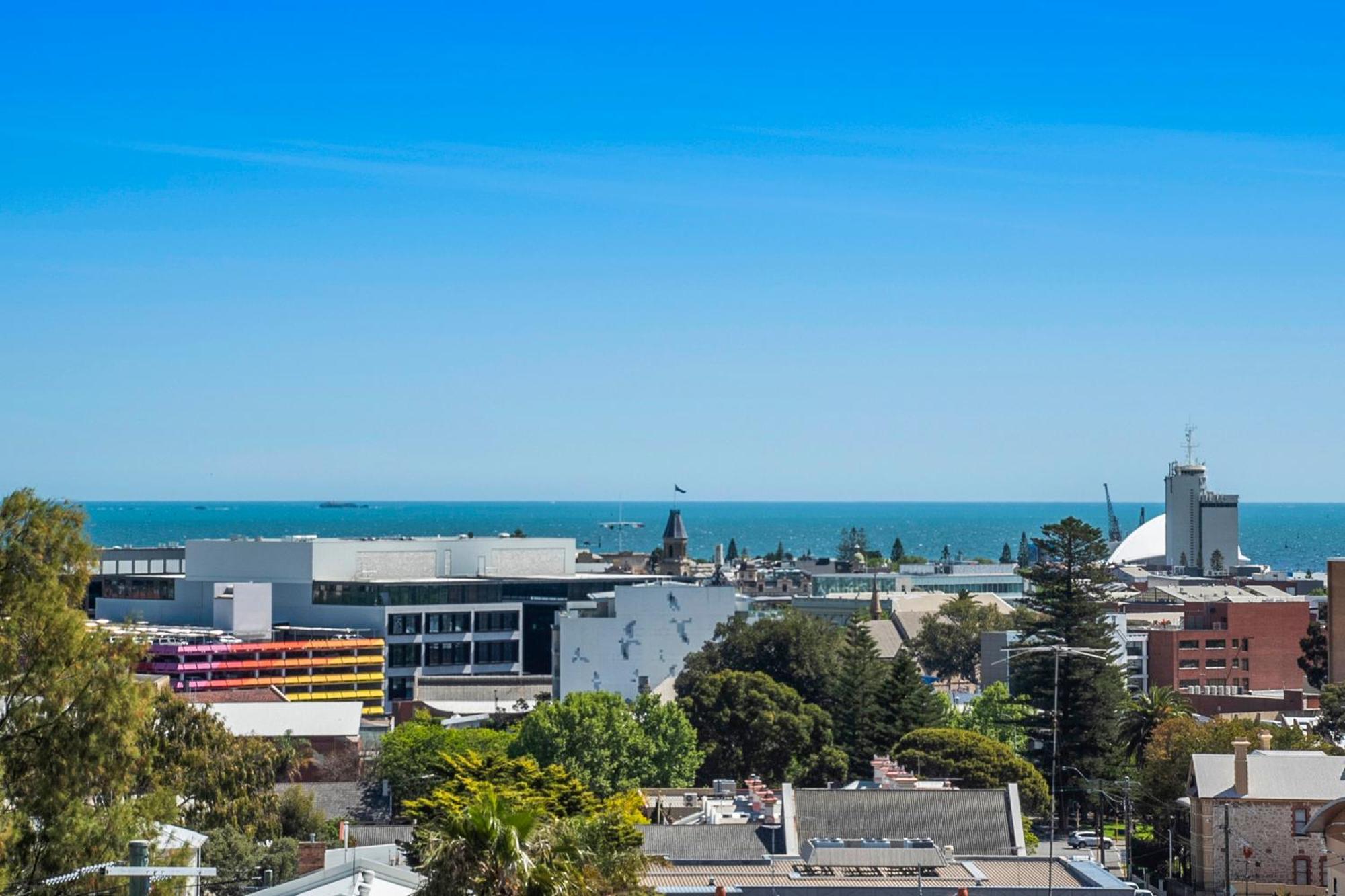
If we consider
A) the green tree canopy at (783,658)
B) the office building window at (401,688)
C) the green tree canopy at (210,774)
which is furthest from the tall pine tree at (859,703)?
the office building window at (401,688)

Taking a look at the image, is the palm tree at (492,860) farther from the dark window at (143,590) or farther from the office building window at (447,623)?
the dark window at (143,590)

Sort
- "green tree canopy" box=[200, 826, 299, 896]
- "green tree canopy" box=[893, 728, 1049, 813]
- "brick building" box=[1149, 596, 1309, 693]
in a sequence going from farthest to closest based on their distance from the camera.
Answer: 1. "brick building" box=[1149, 596, 1309, 693]
2. "green tree canopy" box=[893, 728, 1049, 813]
3. "green tree canopy" box=[200, 826, 299, 896]

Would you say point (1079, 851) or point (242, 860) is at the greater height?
point (242, 860)

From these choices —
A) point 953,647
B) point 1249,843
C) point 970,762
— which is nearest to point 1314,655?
point 953,647

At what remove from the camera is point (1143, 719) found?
242ft

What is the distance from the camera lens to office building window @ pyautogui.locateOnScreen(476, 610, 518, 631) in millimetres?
123688

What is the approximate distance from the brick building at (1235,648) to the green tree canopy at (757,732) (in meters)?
45.3

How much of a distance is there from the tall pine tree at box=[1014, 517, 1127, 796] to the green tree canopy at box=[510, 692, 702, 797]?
14.3 metres

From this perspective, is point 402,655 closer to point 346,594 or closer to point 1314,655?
point 346,594

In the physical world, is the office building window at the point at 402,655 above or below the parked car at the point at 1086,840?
above

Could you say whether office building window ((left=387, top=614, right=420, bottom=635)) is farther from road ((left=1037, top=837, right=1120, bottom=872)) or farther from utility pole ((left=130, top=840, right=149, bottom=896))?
utility pole ((left=130, top=840, right=149, bottom=896))

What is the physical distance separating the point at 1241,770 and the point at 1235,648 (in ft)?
214

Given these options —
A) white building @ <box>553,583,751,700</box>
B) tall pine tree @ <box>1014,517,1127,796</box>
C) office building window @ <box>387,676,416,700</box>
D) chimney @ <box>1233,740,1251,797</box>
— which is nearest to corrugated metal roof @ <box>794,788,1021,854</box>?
chimney @ <box>1233,740,1251,797</box>

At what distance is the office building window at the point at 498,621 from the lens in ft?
406
